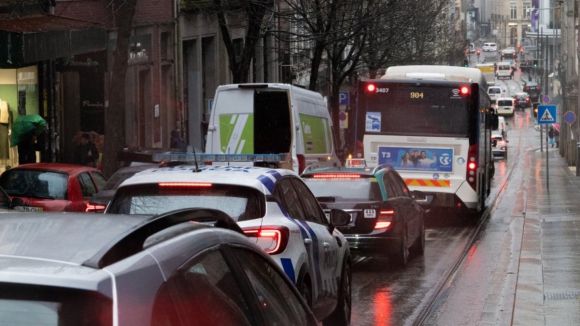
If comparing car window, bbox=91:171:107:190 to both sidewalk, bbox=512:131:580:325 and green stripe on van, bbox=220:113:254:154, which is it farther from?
sidewalk, bbox=512:131:580:325

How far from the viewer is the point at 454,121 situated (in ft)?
71.6

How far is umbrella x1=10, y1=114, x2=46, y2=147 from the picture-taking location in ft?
72.4

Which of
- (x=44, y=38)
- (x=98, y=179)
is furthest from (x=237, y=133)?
(x=98, y=179)

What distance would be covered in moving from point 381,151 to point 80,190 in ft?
26.9

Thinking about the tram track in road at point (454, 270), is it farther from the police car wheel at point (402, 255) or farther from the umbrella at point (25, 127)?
the umbrella at point (25, 127)

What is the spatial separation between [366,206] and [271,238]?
6394 millimetres

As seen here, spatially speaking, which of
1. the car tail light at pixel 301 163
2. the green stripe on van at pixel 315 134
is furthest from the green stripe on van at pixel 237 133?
the green stripe on van at pixel 315 134

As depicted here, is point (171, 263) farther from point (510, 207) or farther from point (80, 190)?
point (510, 207)

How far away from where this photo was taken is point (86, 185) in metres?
16.2

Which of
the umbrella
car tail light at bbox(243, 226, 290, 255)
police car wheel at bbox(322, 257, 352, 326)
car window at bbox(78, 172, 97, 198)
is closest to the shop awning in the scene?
the umbrella

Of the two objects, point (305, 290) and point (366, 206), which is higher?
point (366, 206)

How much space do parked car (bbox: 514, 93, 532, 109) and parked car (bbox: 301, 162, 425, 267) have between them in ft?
289

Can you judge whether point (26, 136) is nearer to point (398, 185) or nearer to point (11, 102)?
point (11, 102)

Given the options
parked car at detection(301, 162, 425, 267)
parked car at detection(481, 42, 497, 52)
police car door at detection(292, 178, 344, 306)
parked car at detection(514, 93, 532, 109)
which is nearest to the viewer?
police car door at detection(292, 178, 344, 306)
